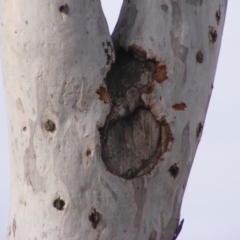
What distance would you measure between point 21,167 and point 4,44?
341 mm

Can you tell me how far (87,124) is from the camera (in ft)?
10.2

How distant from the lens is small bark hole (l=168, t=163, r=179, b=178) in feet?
10.5

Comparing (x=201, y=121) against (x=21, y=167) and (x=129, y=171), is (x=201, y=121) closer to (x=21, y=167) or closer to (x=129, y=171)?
(x=129, y=171)

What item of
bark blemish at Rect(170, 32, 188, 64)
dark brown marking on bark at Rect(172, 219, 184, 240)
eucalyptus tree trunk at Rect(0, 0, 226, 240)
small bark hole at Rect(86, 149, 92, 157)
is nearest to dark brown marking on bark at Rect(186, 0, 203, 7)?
eucalyptus tree trunk at Rect(0, 0, 226, 240)

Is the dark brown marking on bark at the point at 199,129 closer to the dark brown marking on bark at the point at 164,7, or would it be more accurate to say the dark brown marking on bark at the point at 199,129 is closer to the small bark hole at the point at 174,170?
the small bark hole at the point at 174,170

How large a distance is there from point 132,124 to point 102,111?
0.11m

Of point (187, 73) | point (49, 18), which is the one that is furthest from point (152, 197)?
point (49, 18)

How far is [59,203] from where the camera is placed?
10.2ft

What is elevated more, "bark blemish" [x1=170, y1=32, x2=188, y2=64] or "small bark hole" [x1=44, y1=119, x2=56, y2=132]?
"bark blemish" [x1=170, y1=32, x2=188, y2=64]

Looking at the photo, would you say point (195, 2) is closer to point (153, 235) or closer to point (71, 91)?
point (71, 91)

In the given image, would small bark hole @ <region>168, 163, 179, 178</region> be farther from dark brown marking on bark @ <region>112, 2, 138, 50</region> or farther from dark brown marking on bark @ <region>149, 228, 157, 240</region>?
dark brown marking on bark @ <region>112, 2, 138, 50</region>

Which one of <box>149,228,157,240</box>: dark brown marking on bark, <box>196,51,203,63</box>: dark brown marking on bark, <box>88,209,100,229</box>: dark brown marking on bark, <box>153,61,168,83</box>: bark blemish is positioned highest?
<box>196,51,203,63</box>: dark brown marking on bark

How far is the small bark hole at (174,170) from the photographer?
3.20 m

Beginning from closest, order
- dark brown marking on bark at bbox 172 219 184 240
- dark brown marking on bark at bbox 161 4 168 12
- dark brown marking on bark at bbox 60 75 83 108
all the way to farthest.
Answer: dark brown marking on bark at bbox 60 75 83 108, dark brown marking on bark at bbox 161 4 168 12, dark brown marking on bark at bbox 172 219 184 240
